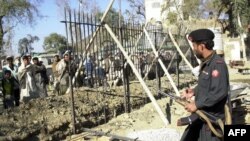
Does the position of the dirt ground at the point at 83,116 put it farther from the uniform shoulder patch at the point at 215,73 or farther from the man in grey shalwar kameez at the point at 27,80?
the uniform shoulder patch at the point at 215,73

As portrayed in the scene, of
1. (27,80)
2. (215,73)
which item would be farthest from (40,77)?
(215,73)

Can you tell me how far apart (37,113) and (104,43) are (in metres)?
2.82

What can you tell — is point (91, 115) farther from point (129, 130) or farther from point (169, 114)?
point (169, 114)

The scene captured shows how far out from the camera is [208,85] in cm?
443

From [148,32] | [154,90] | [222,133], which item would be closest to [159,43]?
[148,32]

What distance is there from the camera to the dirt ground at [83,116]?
7.71 meters

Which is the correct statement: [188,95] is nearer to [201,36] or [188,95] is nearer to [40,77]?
[201,36]

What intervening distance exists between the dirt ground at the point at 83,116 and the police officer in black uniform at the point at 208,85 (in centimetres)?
318

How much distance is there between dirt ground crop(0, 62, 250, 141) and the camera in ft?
25.3

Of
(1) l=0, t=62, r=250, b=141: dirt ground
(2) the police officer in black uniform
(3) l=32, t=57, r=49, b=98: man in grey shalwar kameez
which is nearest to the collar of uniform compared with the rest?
(2) the police officer in black uniform

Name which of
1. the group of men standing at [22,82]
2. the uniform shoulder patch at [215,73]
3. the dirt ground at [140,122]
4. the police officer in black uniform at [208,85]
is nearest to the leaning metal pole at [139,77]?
the dirt ground at [140,122]

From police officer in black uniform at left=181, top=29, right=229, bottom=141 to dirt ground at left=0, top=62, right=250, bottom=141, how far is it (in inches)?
125

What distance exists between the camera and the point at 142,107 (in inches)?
444

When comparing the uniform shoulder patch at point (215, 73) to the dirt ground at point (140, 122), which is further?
the dirt ground at point (140, 122)
